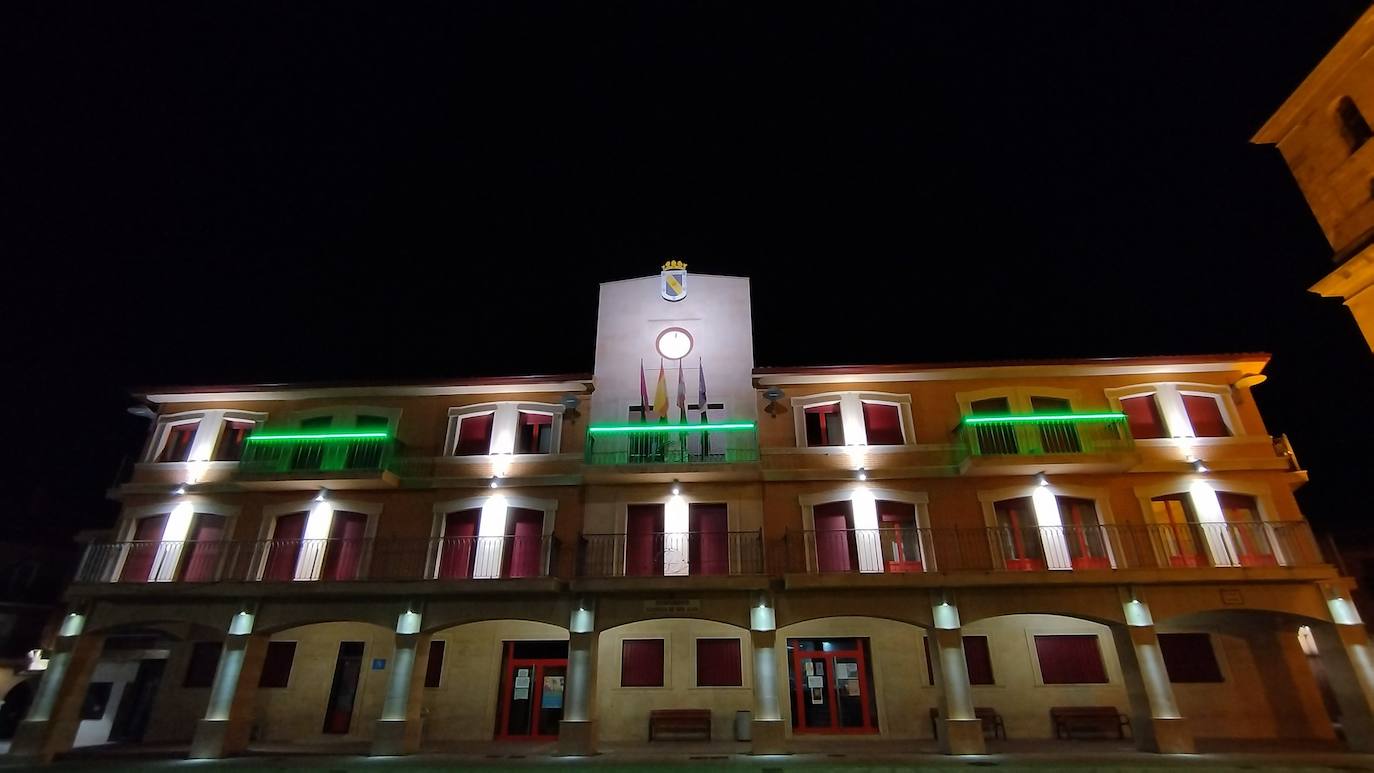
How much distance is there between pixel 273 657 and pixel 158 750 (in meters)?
3.14

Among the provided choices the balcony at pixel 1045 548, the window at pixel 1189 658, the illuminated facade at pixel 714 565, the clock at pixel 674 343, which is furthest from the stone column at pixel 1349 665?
the clock at pixel 674 343

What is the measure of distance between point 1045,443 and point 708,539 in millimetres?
9806

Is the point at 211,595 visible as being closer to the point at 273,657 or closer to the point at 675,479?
the point at 273,657

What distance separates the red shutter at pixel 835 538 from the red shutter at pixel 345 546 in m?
12.8

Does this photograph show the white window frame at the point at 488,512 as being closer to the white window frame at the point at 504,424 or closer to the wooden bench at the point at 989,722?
the white window frame at the point at 504,424

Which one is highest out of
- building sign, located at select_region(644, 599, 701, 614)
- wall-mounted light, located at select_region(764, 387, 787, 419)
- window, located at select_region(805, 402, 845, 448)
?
wall-mounted light, located at select_region(764, 387, 787, 419)

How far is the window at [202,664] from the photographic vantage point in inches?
757

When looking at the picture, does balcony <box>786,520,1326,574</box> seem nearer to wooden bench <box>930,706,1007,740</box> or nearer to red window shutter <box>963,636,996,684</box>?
red window shutter <box>963,636,996,684</box>

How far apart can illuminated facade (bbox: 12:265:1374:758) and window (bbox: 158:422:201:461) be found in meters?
0.15

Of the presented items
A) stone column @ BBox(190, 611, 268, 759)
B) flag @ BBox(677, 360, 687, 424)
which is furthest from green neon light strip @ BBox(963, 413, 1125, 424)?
stone column @ BBox(190, 611, 268, 759)

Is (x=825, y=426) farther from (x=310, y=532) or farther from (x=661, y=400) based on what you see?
(x=310, y=532)

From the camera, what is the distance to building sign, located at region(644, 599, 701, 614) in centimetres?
1625

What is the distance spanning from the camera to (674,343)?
20562mm

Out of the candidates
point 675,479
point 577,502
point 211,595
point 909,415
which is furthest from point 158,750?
point 909,415
